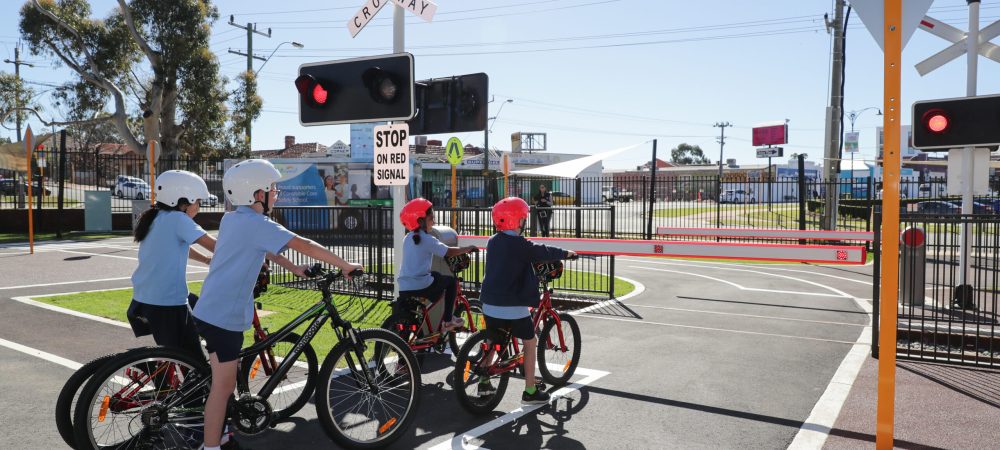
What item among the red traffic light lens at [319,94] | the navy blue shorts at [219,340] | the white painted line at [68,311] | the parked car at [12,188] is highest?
the red traffic light lens at [319,94]

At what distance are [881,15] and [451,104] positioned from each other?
4274 millimetres

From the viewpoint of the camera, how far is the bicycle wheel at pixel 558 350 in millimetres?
5752

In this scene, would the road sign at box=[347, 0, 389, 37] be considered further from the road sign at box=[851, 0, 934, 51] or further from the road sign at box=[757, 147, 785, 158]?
the road sign at box=[757, 147, 785, 158]

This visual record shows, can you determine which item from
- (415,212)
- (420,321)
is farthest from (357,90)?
(420,321)

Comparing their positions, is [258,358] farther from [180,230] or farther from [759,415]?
[759,415]

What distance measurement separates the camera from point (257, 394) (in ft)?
14.2

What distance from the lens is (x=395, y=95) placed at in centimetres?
686

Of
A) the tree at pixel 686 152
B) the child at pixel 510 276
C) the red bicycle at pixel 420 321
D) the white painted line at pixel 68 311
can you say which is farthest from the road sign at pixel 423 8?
the tree at pixel 686 152

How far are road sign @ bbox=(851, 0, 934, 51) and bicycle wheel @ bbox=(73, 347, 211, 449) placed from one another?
4.33m

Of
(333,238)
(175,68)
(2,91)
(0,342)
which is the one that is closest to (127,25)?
(175,68)

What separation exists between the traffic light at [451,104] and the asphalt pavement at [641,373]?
2429mm

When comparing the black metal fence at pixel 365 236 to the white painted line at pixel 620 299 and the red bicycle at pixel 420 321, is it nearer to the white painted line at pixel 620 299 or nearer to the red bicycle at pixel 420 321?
the white painted line at pixel 620 299

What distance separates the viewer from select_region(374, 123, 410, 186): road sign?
6891 millimetres

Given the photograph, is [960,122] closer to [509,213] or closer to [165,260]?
[509,213]
